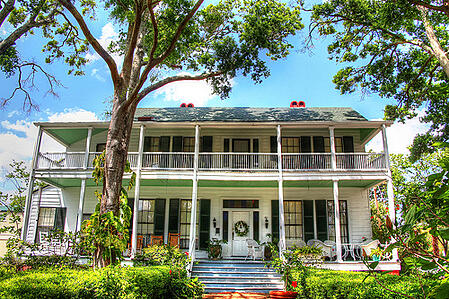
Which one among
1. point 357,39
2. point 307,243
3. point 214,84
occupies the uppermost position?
point 357,39

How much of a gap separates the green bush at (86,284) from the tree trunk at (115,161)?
3.90 ft

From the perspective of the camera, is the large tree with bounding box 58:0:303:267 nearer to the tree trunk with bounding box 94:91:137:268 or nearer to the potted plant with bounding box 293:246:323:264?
the tree trunk with bounding box 94:91:137:268

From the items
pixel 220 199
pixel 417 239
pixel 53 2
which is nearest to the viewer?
pixel 417 239

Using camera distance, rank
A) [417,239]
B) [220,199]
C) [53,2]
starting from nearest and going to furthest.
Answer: [417,239], [53,2], [220,199]

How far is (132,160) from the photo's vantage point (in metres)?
15.0

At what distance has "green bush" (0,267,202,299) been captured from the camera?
15.6ft

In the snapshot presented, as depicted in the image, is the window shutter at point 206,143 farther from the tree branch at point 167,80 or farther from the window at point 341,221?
the window at point 341,221

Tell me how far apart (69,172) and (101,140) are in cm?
275

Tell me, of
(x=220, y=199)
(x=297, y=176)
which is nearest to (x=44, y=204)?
(x=220, y=199)

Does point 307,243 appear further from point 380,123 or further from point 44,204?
point 44,204

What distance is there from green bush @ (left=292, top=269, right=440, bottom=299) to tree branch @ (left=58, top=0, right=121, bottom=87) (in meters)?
7.57

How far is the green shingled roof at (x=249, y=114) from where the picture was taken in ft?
52.4

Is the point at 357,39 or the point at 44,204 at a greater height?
the point at 357,39

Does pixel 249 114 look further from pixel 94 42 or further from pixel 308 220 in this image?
pixel 94 42
